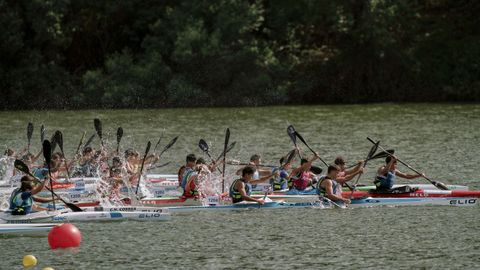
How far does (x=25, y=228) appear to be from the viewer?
760 inches

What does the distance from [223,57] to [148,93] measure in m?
3.76

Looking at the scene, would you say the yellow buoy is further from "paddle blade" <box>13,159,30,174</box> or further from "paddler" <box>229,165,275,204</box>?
"paddler" <box>229,165,275,204</box>

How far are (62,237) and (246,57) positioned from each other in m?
32.6

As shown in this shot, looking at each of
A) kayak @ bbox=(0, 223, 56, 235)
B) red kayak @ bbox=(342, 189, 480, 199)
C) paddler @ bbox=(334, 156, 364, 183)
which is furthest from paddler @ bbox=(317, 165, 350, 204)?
kayak @ bbox=(0, 223, 56, 235)

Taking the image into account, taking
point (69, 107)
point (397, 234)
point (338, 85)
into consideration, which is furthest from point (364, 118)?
point (397, 234)

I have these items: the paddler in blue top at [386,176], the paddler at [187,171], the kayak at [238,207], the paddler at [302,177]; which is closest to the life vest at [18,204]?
the kayak at [238,207]

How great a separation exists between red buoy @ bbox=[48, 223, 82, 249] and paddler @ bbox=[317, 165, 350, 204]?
568 centimetres

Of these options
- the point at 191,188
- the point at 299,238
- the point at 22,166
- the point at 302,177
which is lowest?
the point at 299,238

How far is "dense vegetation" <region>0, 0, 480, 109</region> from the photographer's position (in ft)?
163

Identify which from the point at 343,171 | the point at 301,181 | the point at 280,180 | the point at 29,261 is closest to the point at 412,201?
the point at 343,171

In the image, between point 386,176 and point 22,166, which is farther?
point 386,176

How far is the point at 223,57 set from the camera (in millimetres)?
49938

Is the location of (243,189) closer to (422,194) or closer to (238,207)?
(238,207)

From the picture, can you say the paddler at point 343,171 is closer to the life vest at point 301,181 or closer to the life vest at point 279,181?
the life vest at point 301,181
